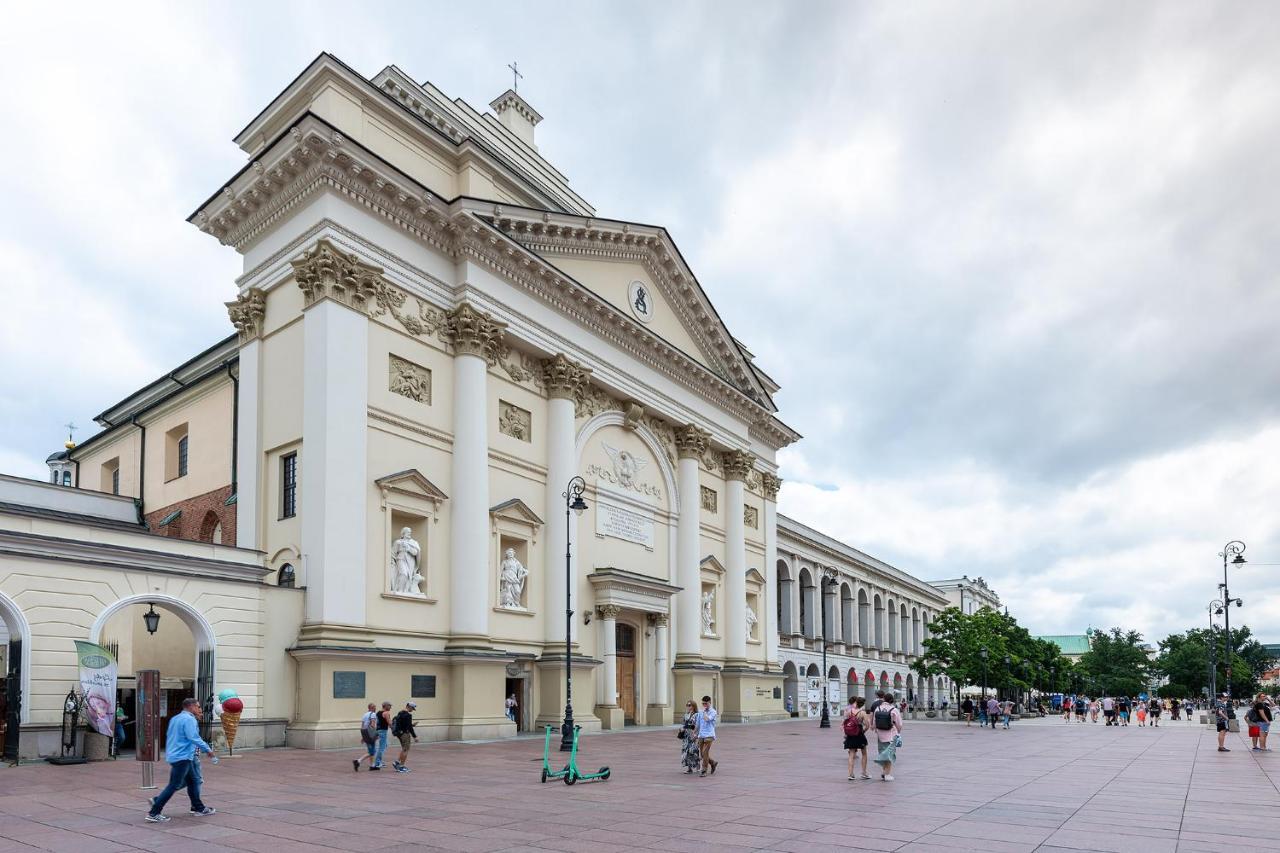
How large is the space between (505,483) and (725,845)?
20898mm

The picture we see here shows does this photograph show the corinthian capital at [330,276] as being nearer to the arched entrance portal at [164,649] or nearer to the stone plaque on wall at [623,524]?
the arched entrance portal at [164,649]

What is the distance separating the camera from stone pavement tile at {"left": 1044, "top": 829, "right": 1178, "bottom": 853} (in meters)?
11.3

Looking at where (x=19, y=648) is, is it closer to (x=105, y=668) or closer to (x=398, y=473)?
(x=105, y=668)

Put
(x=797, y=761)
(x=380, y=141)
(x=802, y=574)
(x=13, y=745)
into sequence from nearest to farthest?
(x=13, y=745) < (x=797, y=761) < (x=380, y=141) < (x=802, y=574)

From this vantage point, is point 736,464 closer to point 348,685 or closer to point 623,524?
point 623,524

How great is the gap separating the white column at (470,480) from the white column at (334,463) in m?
3.22

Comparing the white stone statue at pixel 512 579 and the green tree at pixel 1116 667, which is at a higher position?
the white stone statue at pixel 512 579

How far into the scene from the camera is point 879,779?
19.5 metres

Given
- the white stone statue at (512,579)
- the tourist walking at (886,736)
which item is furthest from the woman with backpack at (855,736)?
the white stone statue at (512,579)

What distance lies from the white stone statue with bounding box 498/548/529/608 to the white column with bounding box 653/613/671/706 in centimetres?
785

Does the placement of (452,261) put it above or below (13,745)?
above

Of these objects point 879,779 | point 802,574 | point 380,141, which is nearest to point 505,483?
point 380,141

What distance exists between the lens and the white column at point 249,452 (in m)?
27.6

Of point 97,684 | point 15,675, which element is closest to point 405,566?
point 97,684
